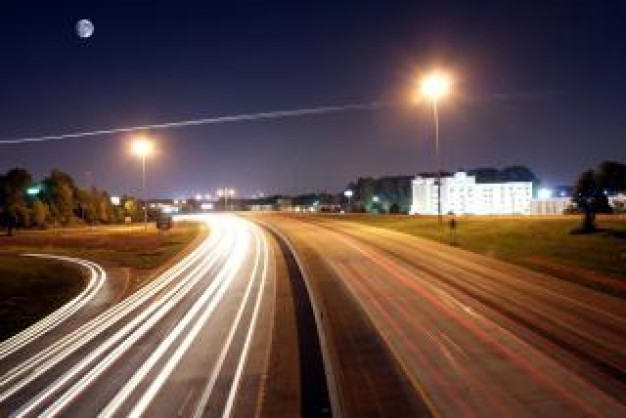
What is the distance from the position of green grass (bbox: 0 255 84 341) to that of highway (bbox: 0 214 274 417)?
4.84ft

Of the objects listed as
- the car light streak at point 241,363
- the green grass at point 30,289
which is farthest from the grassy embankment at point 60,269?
the car light streak at point 241,363

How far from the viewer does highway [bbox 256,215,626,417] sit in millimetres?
12750

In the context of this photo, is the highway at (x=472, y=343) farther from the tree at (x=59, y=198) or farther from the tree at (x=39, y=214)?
the tree at (x=59, y=198)

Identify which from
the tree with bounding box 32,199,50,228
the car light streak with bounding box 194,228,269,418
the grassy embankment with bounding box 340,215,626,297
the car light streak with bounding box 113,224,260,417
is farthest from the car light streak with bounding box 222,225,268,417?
the tree with bounding box 32,199,50,228

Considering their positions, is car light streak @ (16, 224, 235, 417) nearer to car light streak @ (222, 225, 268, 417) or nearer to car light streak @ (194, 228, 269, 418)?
car light streak @ (194, 228, 269, 418)

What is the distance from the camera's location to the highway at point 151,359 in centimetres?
1344

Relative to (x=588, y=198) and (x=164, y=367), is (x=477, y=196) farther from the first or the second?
(x=164, y=367)

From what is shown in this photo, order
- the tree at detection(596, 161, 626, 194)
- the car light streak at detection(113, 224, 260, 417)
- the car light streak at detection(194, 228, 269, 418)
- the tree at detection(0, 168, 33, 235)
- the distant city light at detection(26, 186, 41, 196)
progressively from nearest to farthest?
the car light streak at detection(194, 228, 269, 418), the car light streak at detection(113, 224, 260, 417), the tree at detection(596, 161, 626, 194), the tree at detection(0, 168, 33, 235), the distant city light at detection(26, 186, 41, 196)

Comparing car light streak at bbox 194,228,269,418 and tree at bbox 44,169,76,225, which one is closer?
car light streak at bbox 194,228,269,418

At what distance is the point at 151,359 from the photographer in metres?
16.8

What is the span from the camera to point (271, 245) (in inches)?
1939

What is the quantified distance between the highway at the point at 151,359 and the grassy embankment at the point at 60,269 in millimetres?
2079

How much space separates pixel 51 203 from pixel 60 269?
65990 mm

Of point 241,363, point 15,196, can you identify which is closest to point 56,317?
point 241,363
